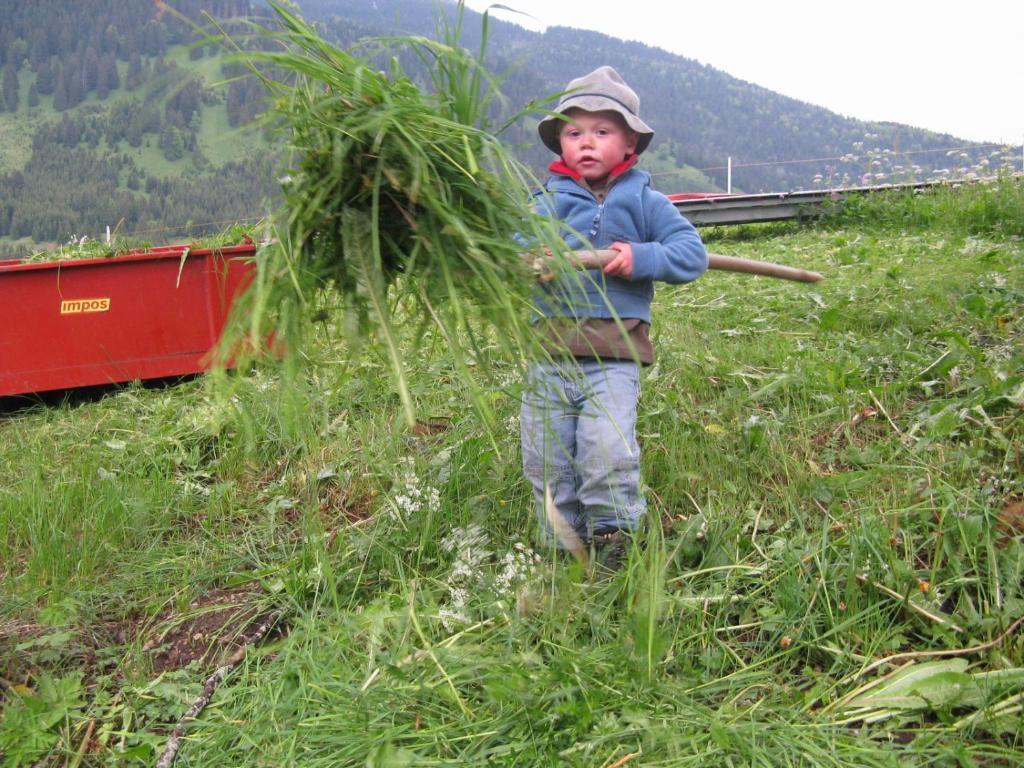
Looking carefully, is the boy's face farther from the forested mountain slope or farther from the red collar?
the forested mountain slope

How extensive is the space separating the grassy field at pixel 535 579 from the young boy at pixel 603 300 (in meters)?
0.18

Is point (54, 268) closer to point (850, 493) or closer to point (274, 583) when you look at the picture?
point (274, 583)

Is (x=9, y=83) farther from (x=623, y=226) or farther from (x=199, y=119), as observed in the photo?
(x=199, y=119)

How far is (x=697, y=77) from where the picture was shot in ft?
434

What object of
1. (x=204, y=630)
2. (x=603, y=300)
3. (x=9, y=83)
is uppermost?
(x=9, y=83)

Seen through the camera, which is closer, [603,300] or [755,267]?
[755,267]

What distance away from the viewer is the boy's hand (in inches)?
96.5

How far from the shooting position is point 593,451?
2.61 metres

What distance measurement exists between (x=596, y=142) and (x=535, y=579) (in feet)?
4.57

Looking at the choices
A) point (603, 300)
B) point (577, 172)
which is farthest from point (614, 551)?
point (577, 172)

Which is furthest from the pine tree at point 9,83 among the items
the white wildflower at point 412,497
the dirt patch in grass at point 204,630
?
the dirt patch in grass at point 204,630

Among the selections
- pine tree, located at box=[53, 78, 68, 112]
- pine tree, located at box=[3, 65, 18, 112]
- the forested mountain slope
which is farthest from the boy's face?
pine tree, located at box=[3, 65, 18, 112]

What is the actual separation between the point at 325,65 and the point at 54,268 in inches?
179

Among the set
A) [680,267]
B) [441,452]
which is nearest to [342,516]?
[441,452]
